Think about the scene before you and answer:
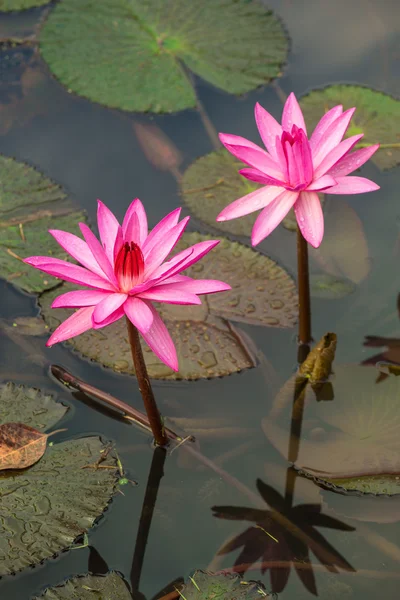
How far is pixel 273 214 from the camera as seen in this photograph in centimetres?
234

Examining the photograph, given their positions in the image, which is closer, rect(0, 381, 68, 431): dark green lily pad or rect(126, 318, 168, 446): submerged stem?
rect(126, 318, 168, 446): submerged stem

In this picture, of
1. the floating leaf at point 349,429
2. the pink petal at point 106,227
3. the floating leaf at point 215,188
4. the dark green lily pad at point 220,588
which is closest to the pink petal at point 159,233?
the pink petal at point 106,227

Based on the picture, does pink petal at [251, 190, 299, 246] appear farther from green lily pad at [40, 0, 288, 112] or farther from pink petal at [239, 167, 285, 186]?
green lily pad at [40, 0, 288, 112]

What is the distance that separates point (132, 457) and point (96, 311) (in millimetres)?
836

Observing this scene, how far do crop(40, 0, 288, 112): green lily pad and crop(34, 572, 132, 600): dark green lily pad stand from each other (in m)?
2.47

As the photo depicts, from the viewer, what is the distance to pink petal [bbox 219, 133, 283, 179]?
2303 millimetres

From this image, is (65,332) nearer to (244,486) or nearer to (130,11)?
(244,486)

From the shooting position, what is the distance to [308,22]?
4438 millimetres

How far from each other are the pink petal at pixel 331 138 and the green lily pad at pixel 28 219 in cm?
129

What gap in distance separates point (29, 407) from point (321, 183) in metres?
1.33

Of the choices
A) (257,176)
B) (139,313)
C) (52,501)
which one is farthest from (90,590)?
(257,176)

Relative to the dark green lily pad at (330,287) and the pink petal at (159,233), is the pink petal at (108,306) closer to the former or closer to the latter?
the pink petal at (159,233)

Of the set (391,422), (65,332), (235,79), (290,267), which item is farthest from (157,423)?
(235,79)

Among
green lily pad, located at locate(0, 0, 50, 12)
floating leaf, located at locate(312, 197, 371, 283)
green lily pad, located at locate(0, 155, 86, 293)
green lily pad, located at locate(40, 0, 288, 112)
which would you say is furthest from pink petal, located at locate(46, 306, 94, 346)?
green lily pad, located at locate(0, 0, 50, 12)
